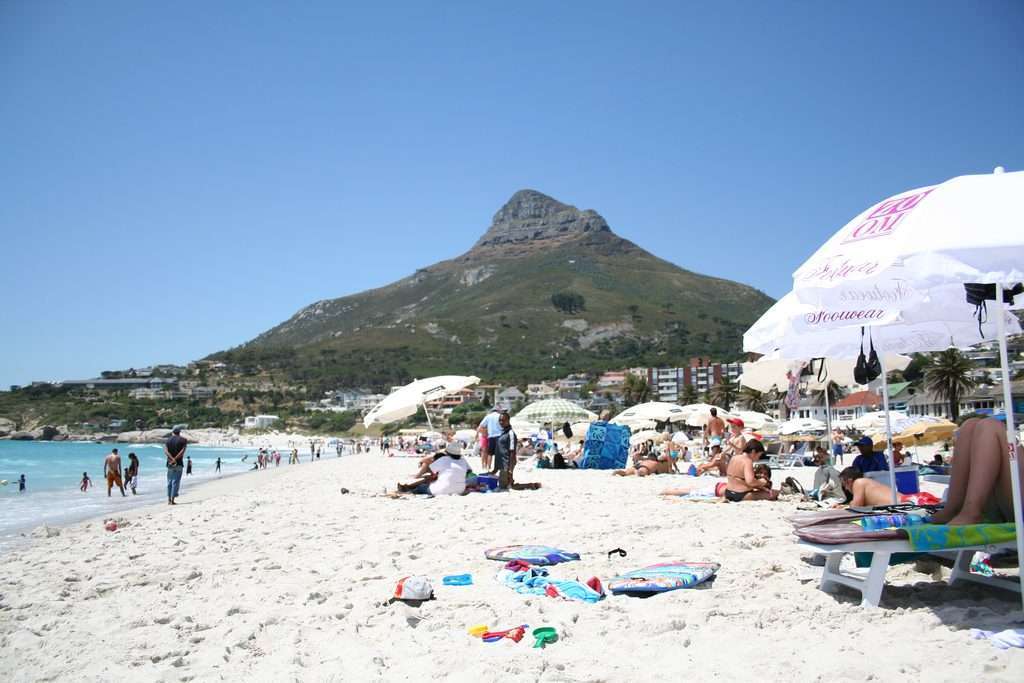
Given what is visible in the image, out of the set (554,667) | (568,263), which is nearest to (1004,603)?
(554,667)

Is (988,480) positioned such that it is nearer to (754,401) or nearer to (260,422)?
(754,401)

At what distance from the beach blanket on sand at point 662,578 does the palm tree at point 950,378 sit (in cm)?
4958

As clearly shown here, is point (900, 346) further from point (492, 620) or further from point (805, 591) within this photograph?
point (492, 620)

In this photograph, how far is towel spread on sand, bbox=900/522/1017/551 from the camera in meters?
3.86

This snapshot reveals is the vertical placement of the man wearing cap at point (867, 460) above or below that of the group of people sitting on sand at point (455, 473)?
above

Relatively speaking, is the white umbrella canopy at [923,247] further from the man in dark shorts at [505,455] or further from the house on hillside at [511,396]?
the house on hillside at [511,396]

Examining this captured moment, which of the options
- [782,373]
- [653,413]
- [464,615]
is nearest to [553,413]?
[653,413]

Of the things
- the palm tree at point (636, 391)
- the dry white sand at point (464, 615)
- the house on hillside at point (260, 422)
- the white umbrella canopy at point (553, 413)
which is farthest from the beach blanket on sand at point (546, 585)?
the house on hillside at point (260, 422)

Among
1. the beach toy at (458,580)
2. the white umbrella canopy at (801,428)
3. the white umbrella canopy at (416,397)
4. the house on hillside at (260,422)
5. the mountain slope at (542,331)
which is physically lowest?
the house on hillside at (260,422)

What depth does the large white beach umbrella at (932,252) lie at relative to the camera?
137 inches

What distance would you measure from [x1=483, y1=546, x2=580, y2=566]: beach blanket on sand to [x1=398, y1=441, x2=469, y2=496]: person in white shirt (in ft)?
16.7

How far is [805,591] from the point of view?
14.2 feet

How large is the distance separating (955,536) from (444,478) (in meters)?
7.95

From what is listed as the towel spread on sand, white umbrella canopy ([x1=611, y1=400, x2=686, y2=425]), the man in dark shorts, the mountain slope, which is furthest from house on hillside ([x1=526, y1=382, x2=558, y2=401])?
the towel spread on sand
